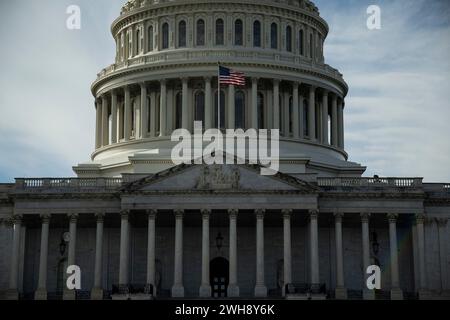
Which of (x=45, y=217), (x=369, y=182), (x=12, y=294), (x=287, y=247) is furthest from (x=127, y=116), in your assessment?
(x=369, y=182)

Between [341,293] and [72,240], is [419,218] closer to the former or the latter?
[341,293]

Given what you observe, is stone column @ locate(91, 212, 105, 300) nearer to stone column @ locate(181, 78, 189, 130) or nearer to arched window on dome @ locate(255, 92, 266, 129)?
stone column @ locate(181, 78, 189, 130)

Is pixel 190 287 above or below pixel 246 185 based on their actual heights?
below

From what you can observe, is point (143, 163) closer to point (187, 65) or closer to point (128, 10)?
point (187, 65)

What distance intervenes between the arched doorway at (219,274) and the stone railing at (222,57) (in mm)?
20942

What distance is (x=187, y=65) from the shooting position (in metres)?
102

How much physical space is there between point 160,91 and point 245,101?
8.04m

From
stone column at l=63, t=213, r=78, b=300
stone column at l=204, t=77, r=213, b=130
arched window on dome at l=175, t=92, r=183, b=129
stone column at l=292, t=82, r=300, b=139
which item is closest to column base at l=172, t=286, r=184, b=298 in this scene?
stone column at l=63, t=213, r=78, b=300

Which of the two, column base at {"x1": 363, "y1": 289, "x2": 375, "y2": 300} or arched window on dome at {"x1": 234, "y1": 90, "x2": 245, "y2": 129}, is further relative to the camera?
arched window on dome at {"x1": 234, "y1": 90, "x2": 245, "y2": 129}

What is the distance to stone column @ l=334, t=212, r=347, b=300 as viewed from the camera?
281 feet

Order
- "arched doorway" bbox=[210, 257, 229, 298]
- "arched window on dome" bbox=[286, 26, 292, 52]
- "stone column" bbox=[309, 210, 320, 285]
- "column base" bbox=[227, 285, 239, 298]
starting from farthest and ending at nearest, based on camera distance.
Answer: "arched window on dome" bbox=[286, 26, 292, 52]
"arched doorway" bbox=[210, 257, 229, 298]
"stone column" bbox=[309, 210, 320, 285]
"column base" bbox=[227, 285, 239, 298]

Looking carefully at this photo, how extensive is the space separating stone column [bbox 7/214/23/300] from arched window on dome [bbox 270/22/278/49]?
31.8 metres

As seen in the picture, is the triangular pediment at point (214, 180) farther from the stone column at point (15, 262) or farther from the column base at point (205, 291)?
the stone column at point (15, 262)

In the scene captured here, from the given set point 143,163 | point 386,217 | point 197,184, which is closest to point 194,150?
point 143,163
